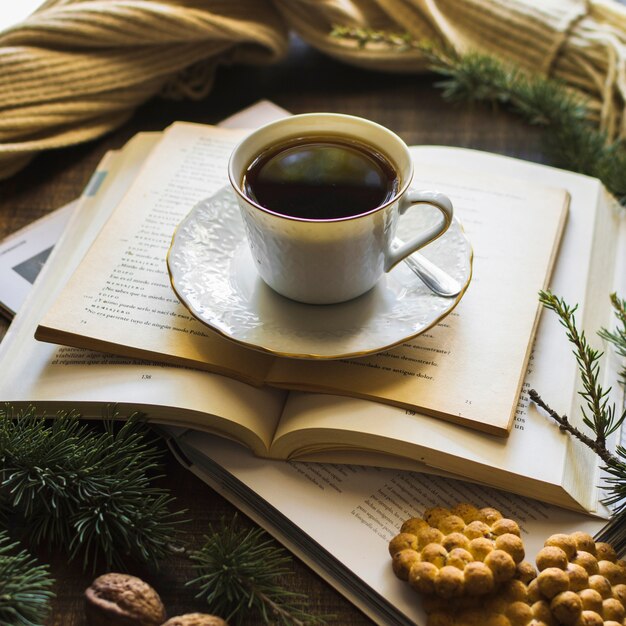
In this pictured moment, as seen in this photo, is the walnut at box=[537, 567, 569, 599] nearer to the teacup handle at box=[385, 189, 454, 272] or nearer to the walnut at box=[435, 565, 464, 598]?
the walnut at box=[435, 565, 464, 598]

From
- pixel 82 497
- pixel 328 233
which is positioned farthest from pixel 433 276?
pixel 82 497

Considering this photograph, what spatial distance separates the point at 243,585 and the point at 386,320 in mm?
265

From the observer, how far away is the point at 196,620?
0.54m

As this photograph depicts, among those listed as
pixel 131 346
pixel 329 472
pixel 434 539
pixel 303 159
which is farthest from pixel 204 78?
pixel 434 539

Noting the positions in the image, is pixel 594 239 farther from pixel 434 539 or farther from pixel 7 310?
pixel 7 310

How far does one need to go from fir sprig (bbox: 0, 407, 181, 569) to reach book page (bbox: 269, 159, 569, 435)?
15cm

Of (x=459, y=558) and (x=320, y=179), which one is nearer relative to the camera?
(x=459, y=558)

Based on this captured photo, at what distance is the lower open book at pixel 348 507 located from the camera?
23.5 inches

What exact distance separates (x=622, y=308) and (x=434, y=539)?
326 mm

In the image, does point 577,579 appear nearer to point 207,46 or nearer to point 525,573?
point 525,573

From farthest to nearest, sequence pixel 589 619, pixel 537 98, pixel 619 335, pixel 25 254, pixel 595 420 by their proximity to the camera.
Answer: pixel 537 98 → pixel 25 254 → pixel 619 335 → pixel 595 420 → pixel 589 619

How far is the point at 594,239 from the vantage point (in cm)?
83

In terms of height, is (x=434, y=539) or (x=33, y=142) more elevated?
(x=33, y=142)

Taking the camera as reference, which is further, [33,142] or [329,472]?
[33,142]
